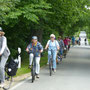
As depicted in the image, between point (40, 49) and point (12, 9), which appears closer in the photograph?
point (40, 49)

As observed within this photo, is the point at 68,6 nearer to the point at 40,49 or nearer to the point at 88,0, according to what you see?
the point at 88,0

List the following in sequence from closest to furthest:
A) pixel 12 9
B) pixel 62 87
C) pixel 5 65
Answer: pixel 5 65
pixel 62 87
pixel 12 9

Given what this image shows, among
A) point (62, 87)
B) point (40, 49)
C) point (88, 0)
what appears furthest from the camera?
point (88, 0)

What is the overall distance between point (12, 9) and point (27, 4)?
4.82 feet

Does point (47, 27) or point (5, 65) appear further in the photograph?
point (47, 27)

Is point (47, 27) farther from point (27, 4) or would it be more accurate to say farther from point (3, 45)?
point (3, 45)

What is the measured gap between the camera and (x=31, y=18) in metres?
13.3

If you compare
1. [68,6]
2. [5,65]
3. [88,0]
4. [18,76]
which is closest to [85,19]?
[88,0]

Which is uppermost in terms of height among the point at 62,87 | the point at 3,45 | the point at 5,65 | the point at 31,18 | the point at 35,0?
the point at 35,0

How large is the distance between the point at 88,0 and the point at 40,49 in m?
11.7

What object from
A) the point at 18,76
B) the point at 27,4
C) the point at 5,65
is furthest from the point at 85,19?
the point at 5,65

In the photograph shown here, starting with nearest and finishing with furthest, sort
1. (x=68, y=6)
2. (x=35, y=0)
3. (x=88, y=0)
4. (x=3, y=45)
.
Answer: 1. (x=3, y=45)
2. (x=35, y=0)
3. (x=68, y=6)
4. (x=88, y=0)

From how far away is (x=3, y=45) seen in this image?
8.07 m

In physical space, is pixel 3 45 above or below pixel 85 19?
below
